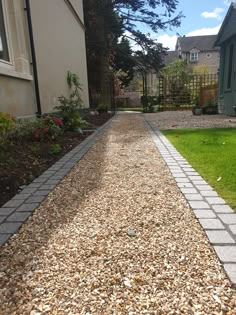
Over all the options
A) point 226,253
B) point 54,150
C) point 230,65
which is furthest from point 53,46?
point 230,65

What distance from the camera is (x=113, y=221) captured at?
173 cm

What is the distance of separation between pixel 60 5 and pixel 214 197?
697cm

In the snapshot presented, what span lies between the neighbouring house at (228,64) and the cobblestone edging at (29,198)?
747cm

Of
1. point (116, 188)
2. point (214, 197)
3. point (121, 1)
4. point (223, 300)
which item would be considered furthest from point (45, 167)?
point (121, 1)

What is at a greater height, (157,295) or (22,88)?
(22,88)

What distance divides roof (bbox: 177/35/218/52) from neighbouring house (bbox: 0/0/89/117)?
122ft

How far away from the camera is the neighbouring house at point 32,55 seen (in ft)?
13.9

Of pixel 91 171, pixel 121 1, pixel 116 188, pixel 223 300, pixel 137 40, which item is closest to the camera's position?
pixel 223 300

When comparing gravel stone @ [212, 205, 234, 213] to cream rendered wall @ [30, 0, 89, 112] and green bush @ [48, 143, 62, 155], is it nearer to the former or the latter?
green bush @ [48, 143, 62, 155]

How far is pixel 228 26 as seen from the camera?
945 centimetres

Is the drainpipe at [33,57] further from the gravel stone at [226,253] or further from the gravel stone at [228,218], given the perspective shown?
the gravel stone at [226,253]

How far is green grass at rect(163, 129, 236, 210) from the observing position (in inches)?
87.0

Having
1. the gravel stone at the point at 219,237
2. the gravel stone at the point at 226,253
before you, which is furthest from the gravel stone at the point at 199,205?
the gravel stone at the point at 226,253

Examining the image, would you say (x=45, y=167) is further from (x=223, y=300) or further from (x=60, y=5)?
(x=60, y=5)
